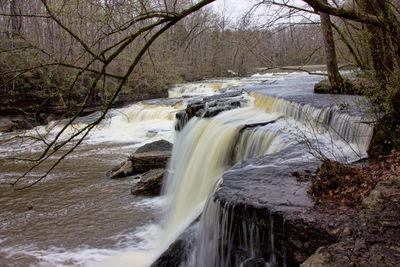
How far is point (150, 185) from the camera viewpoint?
8.34 m

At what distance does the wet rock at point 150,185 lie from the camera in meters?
8.26

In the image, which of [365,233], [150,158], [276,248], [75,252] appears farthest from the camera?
[150,158]

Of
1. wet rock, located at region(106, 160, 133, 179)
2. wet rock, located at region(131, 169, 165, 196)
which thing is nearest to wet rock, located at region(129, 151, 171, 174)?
wet rock, located at region(106, 160, 133, 179)

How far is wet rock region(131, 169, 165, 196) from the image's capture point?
27.1ft

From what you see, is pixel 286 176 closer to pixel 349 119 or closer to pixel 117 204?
pixel 349 119

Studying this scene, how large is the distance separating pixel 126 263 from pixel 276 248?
10.2 feet

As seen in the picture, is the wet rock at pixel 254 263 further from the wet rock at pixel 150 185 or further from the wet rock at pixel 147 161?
the wet rock at pixel 147 161

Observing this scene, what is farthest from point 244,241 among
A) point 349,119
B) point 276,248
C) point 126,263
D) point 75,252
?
point 349,119

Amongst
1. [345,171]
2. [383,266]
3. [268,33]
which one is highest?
[268,33]

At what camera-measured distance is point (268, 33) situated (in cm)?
863

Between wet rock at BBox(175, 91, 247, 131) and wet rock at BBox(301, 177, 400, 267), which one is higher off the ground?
wet rock at BBox(175, 91, 247, 131)

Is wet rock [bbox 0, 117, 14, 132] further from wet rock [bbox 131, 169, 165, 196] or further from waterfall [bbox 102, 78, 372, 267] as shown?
wet rock [bbox 131, 169, 165, 196]

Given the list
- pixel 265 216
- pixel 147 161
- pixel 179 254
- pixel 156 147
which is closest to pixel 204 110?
pixel 156 147

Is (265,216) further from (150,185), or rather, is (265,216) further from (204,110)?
(204,110)
